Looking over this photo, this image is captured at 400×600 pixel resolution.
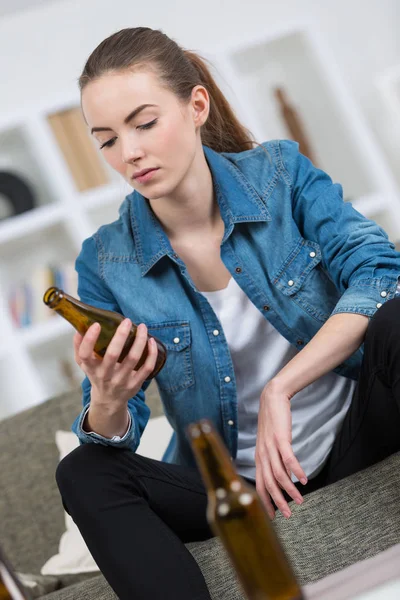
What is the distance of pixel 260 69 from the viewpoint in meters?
4.57

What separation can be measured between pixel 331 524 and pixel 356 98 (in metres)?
3.75

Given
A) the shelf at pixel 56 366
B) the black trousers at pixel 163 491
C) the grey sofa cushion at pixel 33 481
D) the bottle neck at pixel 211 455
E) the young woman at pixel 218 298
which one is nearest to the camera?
the bottle neck at pixel 211 455

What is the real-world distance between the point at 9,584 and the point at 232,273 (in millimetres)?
824

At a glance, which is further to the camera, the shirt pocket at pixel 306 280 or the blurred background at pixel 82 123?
the blurred background at pixel 82 123

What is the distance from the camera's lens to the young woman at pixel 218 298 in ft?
4.35

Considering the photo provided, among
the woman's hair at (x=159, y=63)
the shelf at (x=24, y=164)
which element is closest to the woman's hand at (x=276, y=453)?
the woman's hair at (x=159, y=63)

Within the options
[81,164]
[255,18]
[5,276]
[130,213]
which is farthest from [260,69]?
[130,213]

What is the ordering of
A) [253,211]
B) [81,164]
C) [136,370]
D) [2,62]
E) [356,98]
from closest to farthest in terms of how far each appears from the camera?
1. [136,370]
2. [253,211]
3. [81,164]
4. [2,62]
5. [356,98]

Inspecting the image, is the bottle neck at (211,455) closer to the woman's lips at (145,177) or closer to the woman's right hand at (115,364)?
the woman's right hand at (115,364)

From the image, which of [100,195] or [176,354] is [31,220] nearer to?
[100,195]

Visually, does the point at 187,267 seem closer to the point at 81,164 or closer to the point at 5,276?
the point at 81,164

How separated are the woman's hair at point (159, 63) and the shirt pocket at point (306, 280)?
0.36 metres

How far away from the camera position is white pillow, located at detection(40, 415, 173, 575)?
192cm

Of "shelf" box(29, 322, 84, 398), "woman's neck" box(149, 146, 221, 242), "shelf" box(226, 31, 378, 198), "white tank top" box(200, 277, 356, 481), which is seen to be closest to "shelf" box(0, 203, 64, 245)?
"shelf" box(29, 322, 84, 398)
